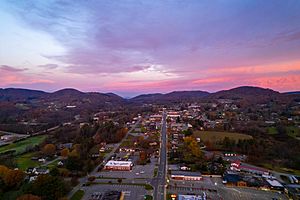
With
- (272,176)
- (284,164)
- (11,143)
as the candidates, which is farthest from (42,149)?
(284,164)

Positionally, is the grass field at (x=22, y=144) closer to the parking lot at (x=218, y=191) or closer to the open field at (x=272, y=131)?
the parking lot at (x=218, y=191)

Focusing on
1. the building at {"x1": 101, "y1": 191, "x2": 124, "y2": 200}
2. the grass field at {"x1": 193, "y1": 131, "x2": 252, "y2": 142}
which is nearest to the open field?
the grass field at {"x1": 193, "y1": 131, "x2": 252, "y2": 142}

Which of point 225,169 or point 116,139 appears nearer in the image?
point 225,169

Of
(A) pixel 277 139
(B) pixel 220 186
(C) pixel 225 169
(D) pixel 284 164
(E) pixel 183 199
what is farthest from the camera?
(A) pixel 277 139

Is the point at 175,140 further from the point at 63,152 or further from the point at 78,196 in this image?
the point at 78,196

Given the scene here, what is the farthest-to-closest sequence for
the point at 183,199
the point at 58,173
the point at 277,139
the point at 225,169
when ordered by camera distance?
the point at 277,139
the point at 225,169
the point at 58,173
the point at 183,199

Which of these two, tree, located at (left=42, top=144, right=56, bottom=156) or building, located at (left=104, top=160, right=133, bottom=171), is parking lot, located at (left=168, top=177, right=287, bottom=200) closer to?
building, located at (left=104, top=160, right=133, bottom=171)
